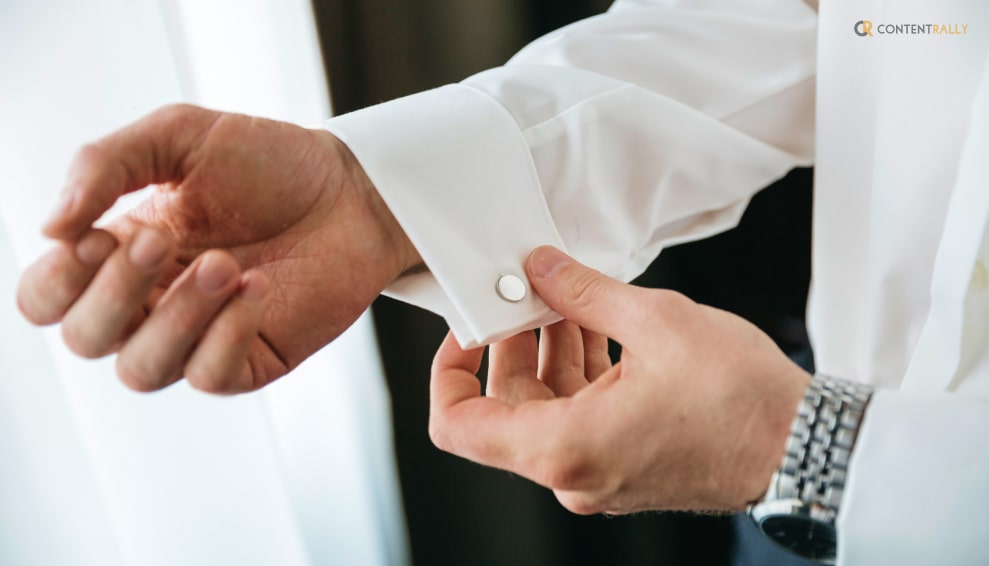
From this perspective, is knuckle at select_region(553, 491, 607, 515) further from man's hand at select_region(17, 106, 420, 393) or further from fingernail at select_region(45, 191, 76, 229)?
fingernail at select_region(45, 191, 76, 229)

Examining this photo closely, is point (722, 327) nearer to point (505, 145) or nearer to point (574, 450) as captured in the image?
point (574, 450)

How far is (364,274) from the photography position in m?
0.63

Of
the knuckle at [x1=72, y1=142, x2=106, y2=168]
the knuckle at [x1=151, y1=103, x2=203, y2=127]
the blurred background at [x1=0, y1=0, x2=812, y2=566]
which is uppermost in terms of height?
the knuckle at [x1=151, y1=103, x2=203, y2=127]

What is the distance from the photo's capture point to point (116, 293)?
1.50ft

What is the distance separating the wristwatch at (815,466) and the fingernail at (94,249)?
19.0 inches

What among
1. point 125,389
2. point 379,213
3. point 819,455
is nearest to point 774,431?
point 819,455

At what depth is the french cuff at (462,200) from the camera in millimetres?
629

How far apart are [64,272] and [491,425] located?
308 mm

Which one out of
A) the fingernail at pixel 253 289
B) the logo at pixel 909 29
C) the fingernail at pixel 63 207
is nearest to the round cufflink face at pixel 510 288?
the fingernail at pixel 253 289

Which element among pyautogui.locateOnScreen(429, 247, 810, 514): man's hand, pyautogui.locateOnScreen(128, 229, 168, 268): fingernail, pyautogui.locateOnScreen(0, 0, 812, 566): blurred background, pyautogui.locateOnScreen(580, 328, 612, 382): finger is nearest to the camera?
pyautogui.locateOnScreen(128, 229, 168, 268): fingernail

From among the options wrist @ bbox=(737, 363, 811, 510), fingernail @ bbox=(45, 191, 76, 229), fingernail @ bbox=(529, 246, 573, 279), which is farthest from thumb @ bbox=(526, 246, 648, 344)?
fingernail @ bbox=(45, 191, 76, 229)

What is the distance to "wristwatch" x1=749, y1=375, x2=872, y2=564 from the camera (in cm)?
55

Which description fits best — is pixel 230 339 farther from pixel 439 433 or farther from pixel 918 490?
pixel 918 490

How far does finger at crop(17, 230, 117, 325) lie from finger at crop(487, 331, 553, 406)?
1.10ft
